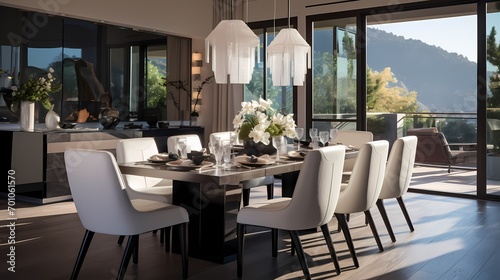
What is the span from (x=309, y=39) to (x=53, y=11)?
360 cm

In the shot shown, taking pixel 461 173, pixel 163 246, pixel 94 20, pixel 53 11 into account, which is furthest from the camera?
pixel 461 173

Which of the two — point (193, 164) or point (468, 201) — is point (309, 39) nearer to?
point (468, 201)

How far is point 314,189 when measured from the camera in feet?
9.42

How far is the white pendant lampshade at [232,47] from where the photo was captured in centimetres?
418

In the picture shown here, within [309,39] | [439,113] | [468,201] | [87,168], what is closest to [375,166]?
[87,168]

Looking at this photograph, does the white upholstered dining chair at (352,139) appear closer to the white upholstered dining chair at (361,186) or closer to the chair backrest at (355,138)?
the chair backrest at (355,138)

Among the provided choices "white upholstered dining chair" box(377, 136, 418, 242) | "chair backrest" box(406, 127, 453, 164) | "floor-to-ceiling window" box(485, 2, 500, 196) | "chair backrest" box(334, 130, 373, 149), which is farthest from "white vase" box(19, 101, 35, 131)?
"chair backrest" box(406, 127, 453, 164)

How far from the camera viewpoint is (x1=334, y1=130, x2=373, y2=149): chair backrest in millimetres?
5125

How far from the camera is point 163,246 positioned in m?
3.87

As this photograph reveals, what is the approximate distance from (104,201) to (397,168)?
7.95 ft

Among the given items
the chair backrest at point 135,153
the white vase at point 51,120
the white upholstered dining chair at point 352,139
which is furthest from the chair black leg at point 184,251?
the white vase at point 51,120

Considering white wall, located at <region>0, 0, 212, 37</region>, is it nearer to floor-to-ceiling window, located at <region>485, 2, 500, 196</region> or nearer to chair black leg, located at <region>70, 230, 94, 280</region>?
chair black leg, located at <region>70, 230, 94, 280</region>

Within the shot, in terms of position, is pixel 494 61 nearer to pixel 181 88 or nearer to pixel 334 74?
pixel 334 74

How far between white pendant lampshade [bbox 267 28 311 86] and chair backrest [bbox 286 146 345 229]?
79.3 inches
